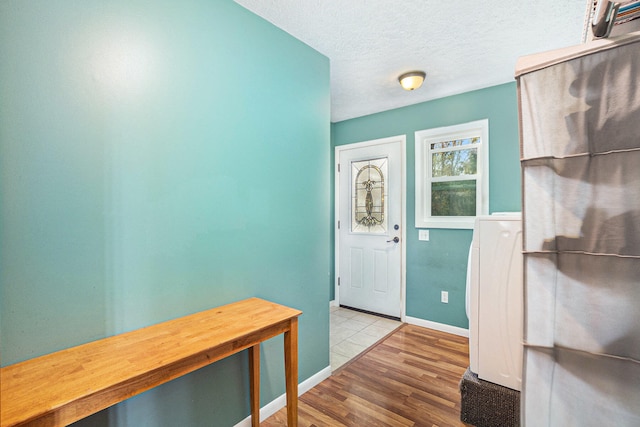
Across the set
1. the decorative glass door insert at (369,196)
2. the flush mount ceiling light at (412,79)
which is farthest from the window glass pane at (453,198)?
the flush mount ceiling light at (412,79)

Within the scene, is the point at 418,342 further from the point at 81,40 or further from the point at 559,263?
the point at 81,40

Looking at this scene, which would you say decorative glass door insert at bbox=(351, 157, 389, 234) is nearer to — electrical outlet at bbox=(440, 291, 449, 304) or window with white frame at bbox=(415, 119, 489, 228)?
window with white frame at bbox=(415, 119, 489, 228)

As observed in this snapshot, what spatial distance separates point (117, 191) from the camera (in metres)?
1.25

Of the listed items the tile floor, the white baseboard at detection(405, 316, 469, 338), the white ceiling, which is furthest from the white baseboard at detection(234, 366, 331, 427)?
the white ceiling

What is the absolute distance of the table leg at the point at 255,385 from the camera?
166cm

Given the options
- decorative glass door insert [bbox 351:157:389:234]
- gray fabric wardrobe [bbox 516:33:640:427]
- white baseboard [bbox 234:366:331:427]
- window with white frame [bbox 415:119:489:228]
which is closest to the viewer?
gray fabric wardrobe [bbox 516:33:640:427]

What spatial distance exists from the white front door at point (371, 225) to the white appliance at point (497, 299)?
64.9 inches

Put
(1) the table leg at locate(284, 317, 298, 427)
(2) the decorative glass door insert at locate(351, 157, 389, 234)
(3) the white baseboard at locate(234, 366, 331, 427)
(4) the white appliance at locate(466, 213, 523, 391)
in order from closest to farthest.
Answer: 1. (1) the table leg at locate(284, 317, 298, 427)
2. (4) the white appliance at locate(466, 213, 523, 391)
3. (3) the white baseboard at locate(234, 366, 331, 427)
4. (2) the decorative glass door insert at locate(351, 157, 389, 234)

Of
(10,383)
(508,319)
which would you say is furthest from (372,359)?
(10,383)

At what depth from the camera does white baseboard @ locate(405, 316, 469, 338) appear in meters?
2.98

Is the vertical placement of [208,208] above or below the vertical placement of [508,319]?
above

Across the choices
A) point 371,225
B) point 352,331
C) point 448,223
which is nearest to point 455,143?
point 448,223

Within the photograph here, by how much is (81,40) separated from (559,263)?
6.18 ft

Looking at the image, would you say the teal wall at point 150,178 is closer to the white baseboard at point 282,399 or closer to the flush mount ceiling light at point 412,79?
the white baseboard at point 282,399
